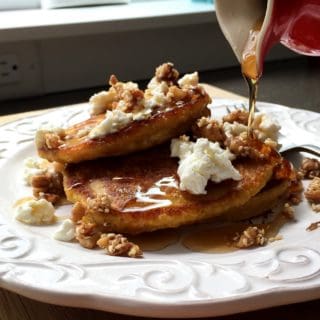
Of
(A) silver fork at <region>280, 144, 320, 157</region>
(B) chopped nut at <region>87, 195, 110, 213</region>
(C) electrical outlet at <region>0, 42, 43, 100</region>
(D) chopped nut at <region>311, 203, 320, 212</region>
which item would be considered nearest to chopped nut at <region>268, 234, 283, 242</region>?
(D) chopped nut at <region>311, 203, 320, 212</region>

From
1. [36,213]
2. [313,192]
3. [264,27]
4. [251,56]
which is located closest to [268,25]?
[264,27]

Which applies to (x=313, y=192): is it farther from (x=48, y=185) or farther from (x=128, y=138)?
(x=48, y=185)

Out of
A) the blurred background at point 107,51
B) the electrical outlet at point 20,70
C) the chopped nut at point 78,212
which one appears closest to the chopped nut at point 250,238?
the chopped nut at point 78,212

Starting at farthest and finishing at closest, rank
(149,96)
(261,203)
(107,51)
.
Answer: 1. (107,51)
2. (149,96)
3. (261,203)

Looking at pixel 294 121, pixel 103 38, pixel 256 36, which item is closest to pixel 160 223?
pixel 256 36

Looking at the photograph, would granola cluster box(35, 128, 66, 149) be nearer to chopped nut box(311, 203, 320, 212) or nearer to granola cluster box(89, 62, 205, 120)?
granola cluster box(89, 62, 205, 120)

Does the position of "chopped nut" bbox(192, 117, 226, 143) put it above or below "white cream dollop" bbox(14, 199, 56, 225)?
above

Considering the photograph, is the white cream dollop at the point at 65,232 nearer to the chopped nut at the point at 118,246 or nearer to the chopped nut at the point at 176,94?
the chopped nut at the point at 118,246

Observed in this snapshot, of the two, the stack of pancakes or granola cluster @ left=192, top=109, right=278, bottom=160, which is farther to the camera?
granola cluster @ left=192, top=109, right=278, bottom=160
